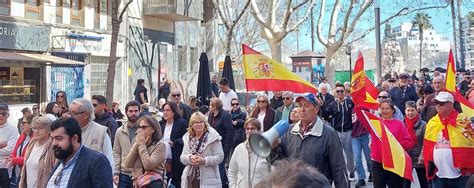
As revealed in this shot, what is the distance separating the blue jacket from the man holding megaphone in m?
1.53

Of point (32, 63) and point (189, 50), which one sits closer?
point (32, 63)

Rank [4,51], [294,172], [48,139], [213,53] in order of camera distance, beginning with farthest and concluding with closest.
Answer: [213,53], [4,51], [48,139], [294,172]

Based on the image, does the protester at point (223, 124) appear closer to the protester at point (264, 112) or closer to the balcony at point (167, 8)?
the protester at point (264, 112)

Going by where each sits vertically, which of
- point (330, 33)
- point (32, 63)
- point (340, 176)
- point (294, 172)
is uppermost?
point (330, 33)

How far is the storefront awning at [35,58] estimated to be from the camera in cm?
2038

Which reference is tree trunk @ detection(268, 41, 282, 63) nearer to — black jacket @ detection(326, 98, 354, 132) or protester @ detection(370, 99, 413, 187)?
black jacket @ detection(326, 98, 354, 132)

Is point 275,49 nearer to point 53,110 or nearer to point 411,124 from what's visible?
point 53,110

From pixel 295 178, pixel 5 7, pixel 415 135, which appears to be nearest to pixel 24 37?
pixel 5 7

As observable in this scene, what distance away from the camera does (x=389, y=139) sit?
7.79 meters

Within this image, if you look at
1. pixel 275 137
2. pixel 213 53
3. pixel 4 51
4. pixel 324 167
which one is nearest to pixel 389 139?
pixel 324 167

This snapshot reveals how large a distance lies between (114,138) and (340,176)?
3.38m

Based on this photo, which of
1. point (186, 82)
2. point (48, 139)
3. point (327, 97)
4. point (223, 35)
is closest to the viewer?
point (48, 139)

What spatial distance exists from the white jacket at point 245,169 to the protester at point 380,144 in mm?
2178

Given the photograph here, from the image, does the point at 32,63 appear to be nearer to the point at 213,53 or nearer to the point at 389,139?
the point at 389,139
